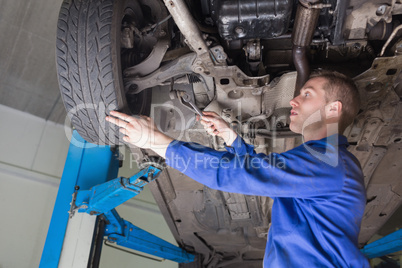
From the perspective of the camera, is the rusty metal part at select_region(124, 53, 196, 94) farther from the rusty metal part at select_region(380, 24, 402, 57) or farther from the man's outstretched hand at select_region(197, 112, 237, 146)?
the rusty metal part at select_region(380, 24, 402, 57)

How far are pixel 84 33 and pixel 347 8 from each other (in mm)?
1314

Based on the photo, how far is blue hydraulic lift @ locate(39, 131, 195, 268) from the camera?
8.94ft

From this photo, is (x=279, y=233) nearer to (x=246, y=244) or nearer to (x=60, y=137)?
(x=246, y=244)

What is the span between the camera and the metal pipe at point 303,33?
1883 millimetres

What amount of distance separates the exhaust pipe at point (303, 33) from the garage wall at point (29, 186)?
298 centimetres

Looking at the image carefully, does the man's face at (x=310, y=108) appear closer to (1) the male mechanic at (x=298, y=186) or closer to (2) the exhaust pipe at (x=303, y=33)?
(1) the male mechanic at (x=298, y=186)

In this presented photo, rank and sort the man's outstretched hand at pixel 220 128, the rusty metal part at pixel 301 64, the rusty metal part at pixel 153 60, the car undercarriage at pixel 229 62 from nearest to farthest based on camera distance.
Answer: the man's outstretched hand at pixel 220 128, the car undercarriage at pixel 229 62, the rusty metal part at pixel 301 64, the rusty metal part at pixel 153 60

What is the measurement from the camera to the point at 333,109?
1868mm

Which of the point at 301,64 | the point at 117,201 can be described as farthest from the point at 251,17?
the point at 117,201

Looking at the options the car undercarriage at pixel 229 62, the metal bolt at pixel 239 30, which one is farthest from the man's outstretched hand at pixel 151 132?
the metal bolt at pixel 239 30

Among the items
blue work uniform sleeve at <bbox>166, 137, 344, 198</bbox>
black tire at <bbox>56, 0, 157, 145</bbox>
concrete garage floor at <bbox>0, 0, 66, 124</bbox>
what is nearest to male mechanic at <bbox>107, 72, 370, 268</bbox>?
blue work uniform sleeve at <bbox>166, 137, 344, 198</bbox>

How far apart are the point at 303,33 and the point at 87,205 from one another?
6.13 feet

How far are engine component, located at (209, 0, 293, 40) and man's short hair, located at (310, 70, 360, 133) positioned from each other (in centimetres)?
33

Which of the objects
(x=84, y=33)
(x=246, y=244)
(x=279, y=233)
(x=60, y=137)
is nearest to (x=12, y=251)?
(x=60, y=137)
